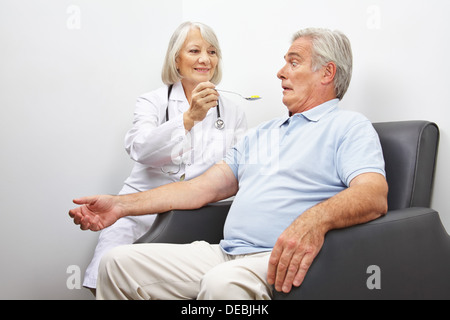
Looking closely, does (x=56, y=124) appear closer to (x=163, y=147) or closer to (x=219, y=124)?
(x=163, y=147)

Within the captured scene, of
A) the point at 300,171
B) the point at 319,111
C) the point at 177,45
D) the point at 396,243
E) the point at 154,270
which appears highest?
the point at 177,45

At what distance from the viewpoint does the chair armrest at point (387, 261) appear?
108cm

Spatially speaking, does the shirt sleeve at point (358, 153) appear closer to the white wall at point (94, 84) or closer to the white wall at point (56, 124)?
the white wall at point (94, 84)

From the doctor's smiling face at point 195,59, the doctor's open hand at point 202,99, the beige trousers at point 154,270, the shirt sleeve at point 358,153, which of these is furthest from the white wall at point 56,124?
the shirt sleeve at point 358,153

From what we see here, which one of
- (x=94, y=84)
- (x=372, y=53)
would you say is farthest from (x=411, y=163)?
(x=94, y=84)

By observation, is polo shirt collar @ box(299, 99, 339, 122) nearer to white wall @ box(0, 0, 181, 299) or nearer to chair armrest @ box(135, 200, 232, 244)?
chair armrest @ box(135, 200, 232, 244)

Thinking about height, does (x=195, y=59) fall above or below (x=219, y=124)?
above

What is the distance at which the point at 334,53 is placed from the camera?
1.56 meters

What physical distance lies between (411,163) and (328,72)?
0.40 meters

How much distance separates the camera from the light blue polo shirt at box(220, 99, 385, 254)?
52.2 inches

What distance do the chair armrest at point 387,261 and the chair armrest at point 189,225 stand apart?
537 mm

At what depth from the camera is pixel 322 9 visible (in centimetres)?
196

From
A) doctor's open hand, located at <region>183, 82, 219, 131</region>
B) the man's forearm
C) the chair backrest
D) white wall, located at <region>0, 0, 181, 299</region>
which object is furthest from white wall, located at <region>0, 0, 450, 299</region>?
doctor's open hand, located at <region>183, 82, 219, 131</region>
